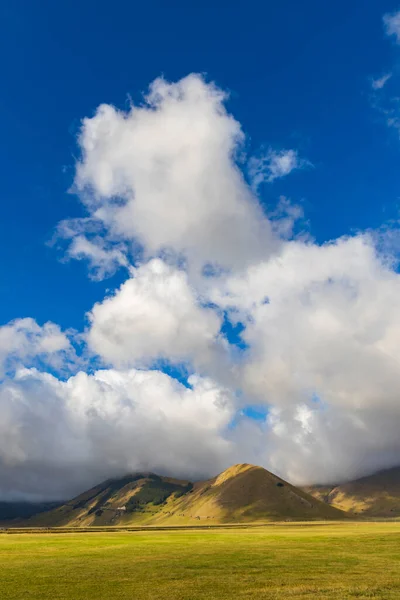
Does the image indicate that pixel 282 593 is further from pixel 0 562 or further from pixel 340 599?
pixel 0 562

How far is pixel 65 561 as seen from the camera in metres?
63.8

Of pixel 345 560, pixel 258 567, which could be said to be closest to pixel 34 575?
pixel 258 567

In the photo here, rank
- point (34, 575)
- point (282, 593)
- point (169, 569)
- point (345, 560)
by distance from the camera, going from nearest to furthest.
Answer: point (282, 593) < point (34, 575) < point (169, 569) < point (345, 560)

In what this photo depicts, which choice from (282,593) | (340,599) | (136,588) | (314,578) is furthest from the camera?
(314,578)

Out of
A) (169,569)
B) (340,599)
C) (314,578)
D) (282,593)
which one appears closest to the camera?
(340,599)

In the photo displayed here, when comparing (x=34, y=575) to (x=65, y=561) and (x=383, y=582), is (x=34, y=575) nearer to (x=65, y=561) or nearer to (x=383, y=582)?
(x=65, y=561)

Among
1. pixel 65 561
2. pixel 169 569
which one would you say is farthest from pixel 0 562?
pixel 169 569

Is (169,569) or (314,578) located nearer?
(314,578)

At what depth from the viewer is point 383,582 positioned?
41.7 m

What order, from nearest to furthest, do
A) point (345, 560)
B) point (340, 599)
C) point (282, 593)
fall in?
point (340, 599) → point (282, 593) → point (345, 560)

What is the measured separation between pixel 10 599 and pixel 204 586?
16.1m

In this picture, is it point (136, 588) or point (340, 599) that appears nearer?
point (340, 599)

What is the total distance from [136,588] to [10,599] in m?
10.5

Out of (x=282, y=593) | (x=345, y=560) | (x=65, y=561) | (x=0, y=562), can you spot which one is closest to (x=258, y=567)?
(x=345, y=560)
